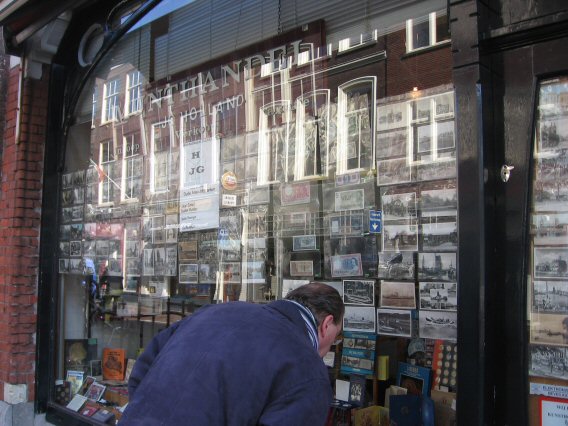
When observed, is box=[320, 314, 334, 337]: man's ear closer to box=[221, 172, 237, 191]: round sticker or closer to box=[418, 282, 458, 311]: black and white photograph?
box=[418, 282, 458, 311]: black and white photograph

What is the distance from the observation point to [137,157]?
4.77 meters

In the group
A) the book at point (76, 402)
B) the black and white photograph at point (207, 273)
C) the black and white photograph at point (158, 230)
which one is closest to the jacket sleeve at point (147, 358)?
the black and white photograph at point (207, 273)

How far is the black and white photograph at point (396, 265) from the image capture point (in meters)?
3.09

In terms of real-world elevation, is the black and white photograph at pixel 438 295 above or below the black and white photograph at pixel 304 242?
below

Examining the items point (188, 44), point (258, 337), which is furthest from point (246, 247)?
point (258, 337)

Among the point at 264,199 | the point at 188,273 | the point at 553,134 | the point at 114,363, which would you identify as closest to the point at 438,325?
the point at 553,134

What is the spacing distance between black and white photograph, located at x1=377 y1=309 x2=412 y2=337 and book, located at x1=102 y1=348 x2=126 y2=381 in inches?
101

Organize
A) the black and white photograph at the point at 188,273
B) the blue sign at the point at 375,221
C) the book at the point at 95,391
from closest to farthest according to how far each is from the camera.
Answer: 1. the blue sign at the point at 375,221
2. the black and white photograph at the point at 188,273
3. the book at the point at 95,391

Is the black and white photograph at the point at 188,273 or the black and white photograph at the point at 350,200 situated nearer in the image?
the black and white photograph at the point at 350,200

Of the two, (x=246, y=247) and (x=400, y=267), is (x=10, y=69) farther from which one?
(x=400, y=267)

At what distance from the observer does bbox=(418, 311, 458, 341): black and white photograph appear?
2.88 meters

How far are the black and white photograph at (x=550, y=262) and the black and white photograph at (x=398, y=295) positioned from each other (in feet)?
2.72

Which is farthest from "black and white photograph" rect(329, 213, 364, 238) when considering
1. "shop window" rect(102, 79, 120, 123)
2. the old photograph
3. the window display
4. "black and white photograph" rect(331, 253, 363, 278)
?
"shop window" rect(102, 79, 120, 123)

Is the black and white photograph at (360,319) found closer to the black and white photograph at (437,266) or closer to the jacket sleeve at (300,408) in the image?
the black and white photograph at (437,266)
